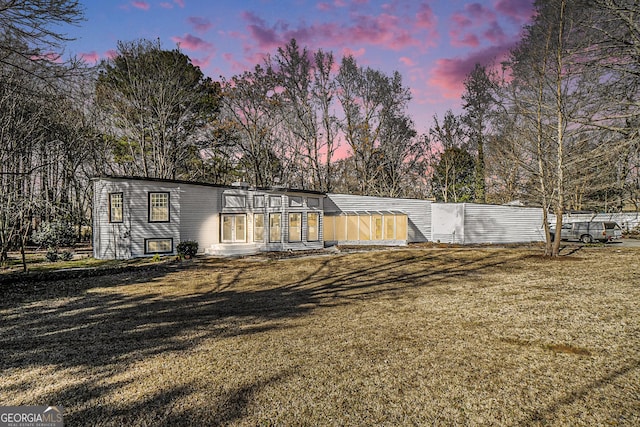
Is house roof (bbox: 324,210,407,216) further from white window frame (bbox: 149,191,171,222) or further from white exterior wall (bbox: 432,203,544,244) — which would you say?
white window frame (bbox: 149,191,171,222)

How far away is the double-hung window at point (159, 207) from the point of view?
637 inches

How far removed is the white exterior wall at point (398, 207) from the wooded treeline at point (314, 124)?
219 inches

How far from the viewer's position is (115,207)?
626 inches

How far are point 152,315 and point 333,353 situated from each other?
4.33 m

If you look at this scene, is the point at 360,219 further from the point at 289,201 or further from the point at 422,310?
the point at 422,310

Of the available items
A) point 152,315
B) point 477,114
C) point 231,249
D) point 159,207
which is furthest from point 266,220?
point 477,114

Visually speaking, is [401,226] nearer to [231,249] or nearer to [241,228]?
[241,228]

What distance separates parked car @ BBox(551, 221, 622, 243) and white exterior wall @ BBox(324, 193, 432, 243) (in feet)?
26.2

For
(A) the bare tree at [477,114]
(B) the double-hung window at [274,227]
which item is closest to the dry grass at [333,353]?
(B) the double-hung window at [274,227]

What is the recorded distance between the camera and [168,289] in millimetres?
9344

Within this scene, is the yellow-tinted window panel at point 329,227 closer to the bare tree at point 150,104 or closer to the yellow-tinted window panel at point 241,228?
the yellow-tinted window panel at point 241,228

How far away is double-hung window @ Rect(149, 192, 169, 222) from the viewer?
637 inches

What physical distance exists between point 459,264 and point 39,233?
2070 cm

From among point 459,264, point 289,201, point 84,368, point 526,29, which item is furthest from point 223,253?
point 526,29
